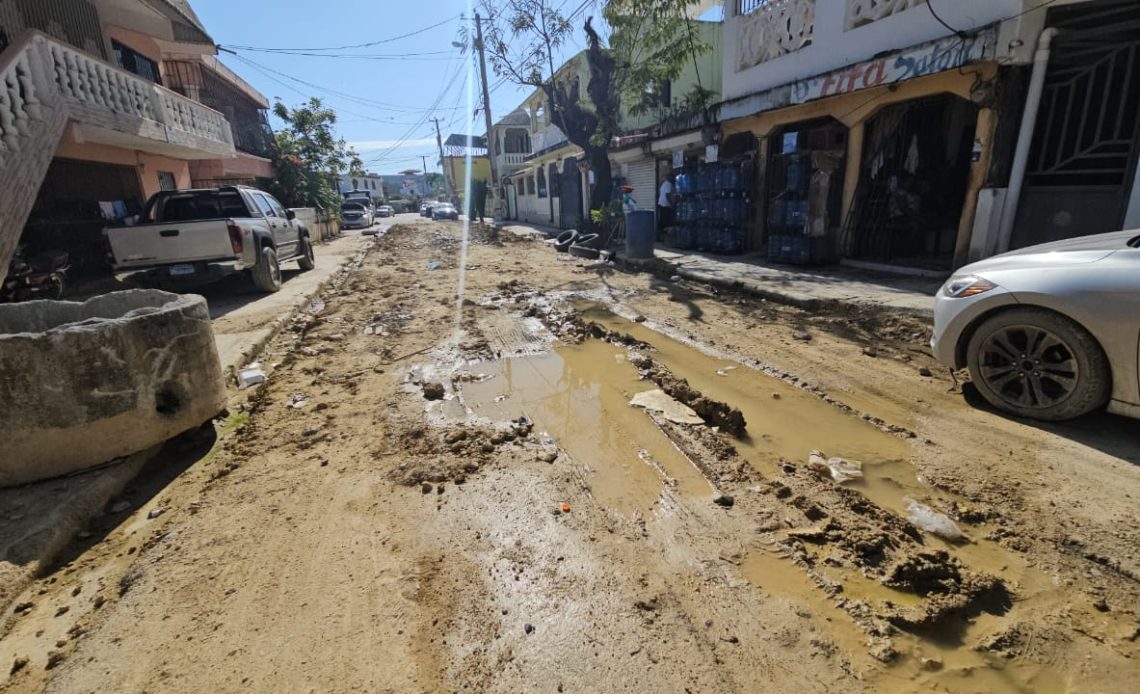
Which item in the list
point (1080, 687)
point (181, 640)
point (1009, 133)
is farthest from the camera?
point (1009, 133)

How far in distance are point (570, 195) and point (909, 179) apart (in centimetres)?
1702

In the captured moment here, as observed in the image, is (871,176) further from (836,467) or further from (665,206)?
(836,467)

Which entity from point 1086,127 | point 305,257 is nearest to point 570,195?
point 305,257

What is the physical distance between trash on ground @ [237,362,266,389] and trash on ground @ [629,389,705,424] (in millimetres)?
3795

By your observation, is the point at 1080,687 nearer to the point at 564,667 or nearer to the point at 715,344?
the point at 564,667

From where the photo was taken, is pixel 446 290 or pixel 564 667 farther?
pixel 446 290

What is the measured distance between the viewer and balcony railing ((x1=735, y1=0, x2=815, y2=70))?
10516mm

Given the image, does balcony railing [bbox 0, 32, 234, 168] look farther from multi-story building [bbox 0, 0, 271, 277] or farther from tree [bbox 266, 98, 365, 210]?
tree [bbox 266, 98, 365, 210]

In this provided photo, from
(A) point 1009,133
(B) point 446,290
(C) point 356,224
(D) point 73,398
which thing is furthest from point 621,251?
(C) point 356,224

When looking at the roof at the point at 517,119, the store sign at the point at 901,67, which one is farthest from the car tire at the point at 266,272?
the roof at the point at 517,119

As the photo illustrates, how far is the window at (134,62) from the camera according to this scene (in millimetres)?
12996

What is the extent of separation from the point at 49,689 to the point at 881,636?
3176 millimetres

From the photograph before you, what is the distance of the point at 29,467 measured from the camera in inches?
119

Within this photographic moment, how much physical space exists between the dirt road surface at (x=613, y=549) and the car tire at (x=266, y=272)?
5.55m
